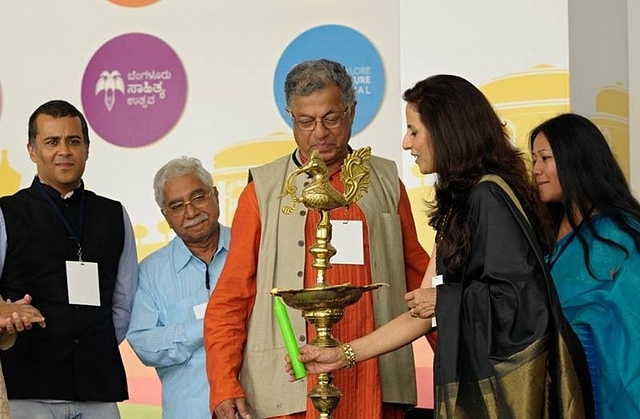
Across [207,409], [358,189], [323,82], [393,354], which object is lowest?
[207,409]

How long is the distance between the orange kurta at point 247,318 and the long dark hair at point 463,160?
51cm

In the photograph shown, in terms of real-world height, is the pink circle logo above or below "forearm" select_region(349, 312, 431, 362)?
above

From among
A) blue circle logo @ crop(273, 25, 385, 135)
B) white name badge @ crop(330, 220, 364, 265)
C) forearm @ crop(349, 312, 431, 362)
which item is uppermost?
blue circle logo @ crop(273, 25, 385, 135)

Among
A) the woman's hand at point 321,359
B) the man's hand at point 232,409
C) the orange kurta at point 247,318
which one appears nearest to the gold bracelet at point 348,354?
the woman's hand at point 321,359

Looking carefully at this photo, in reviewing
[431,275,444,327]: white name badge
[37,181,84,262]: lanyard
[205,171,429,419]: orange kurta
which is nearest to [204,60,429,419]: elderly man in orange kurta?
[205,171,429,419]: orange kurta

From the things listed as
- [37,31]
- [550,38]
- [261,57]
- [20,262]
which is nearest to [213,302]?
[20,262]

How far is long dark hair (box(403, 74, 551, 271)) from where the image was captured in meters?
2.82

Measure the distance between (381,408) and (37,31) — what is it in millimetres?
3496

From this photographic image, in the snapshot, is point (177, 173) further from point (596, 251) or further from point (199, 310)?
point (596, 251)

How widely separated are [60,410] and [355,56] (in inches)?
93.6

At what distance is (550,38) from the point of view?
4344 millimetres

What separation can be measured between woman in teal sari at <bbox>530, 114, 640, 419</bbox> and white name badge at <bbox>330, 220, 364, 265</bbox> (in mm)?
526

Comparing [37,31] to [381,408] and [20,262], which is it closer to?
[20,262]

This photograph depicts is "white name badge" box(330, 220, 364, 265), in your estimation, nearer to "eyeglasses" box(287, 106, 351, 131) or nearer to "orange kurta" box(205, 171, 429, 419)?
"orange kurta" box(205, 171, 429, 419)
